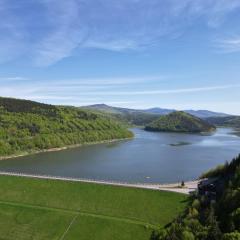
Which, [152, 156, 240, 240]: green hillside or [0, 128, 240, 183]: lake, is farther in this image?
[0, 128, 240, 183]: lake

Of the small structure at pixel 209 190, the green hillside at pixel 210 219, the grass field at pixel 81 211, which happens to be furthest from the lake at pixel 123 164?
the green hillside at pixel 210 219

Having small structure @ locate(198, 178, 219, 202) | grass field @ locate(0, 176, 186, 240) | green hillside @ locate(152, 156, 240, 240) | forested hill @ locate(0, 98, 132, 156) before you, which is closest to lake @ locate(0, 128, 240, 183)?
forested hill @ locate(0, 98, 132, 156)

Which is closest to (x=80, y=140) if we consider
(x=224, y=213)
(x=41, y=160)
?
(x=41, y=160)

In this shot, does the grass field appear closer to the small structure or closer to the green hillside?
the small structure

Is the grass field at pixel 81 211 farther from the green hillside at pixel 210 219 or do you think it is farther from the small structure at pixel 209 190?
the green hillside at pixel 210 219

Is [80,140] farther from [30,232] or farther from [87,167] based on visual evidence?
[30,232]

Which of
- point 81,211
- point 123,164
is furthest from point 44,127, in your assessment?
point 81,211
